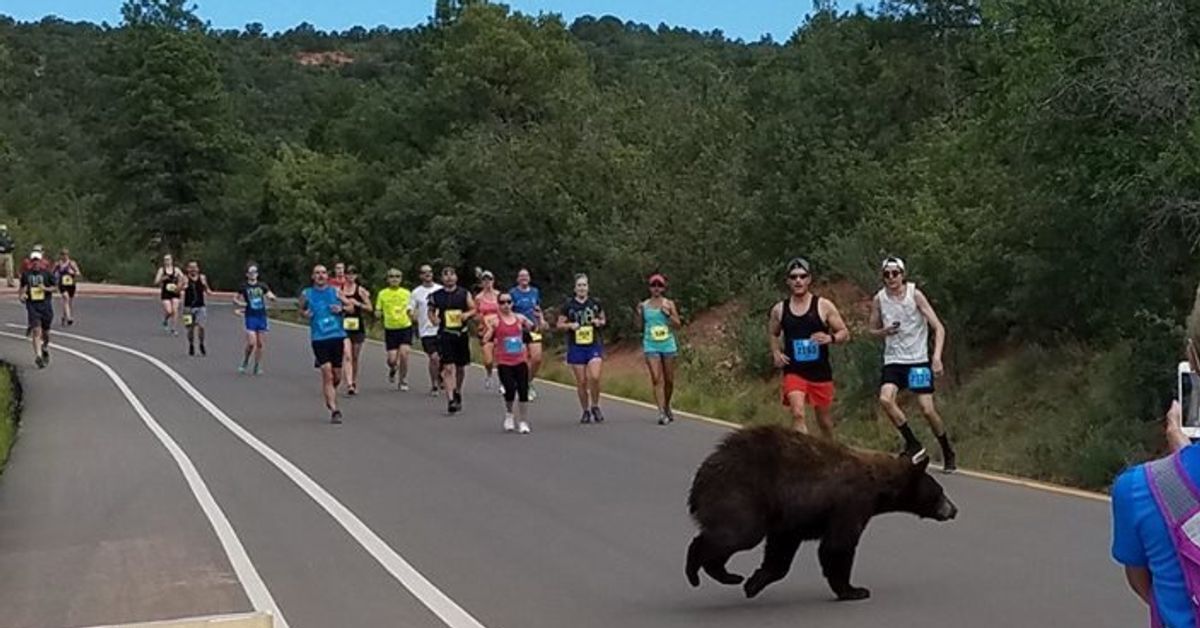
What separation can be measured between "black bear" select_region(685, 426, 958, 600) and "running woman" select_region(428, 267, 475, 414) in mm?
12431

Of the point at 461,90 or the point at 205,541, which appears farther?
the point at 461,90

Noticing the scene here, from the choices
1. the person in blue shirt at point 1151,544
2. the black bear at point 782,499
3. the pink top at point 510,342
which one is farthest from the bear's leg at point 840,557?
the pink top at point 510,342

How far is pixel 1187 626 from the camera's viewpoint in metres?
3.43

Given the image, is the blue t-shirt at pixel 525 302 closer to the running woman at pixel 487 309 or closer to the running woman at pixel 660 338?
the running woman at pixel 487 309

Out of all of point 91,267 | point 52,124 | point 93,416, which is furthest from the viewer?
point 52,124


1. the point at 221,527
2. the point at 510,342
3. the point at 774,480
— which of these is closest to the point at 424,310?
the point at 510,342

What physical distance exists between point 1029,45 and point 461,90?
43474 mm

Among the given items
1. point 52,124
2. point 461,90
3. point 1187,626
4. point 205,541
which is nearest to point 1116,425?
point 205,541

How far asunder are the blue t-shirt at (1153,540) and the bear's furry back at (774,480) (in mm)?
5187

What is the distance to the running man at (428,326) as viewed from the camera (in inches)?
930

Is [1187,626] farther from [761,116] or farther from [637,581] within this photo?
[761,116]

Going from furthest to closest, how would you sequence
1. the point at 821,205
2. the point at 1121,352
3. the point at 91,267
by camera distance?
the point at 91,267 → the point at 821,205 → the point at 1121,352

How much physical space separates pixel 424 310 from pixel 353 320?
3.27ft

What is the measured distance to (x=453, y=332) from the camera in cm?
2139
